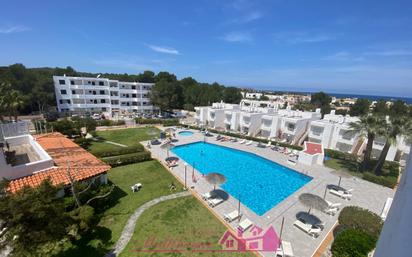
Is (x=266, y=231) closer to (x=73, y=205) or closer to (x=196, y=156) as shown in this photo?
(x=73, y=205)

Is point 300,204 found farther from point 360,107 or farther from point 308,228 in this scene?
point 360,107

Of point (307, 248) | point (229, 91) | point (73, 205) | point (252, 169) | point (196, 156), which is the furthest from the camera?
point (229, 91)

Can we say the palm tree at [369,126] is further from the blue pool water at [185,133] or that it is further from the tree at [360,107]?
the tree at [360,107]

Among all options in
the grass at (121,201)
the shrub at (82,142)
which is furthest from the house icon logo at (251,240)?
the shrub at (82,142)

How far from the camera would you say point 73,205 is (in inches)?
554

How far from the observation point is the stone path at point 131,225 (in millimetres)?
12235

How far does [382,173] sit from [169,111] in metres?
57.2

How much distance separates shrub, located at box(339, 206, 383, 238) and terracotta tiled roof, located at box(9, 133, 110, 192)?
18592 mm

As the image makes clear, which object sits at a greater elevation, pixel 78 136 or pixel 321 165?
pixel 78 136

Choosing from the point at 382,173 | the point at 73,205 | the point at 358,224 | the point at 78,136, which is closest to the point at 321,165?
the point at 382,173

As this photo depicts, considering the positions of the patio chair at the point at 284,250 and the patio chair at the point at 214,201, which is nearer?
the patio chair at the point at 284,250

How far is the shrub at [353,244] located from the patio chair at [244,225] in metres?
5.27

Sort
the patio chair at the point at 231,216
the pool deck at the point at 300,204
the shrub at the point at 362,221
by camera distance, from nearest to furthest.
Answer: the shrub at the point at 362,221, the pool deck at the point at 300,204, the patio chair at the point at 231,216

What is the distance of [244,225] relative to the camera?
14.2 meters
